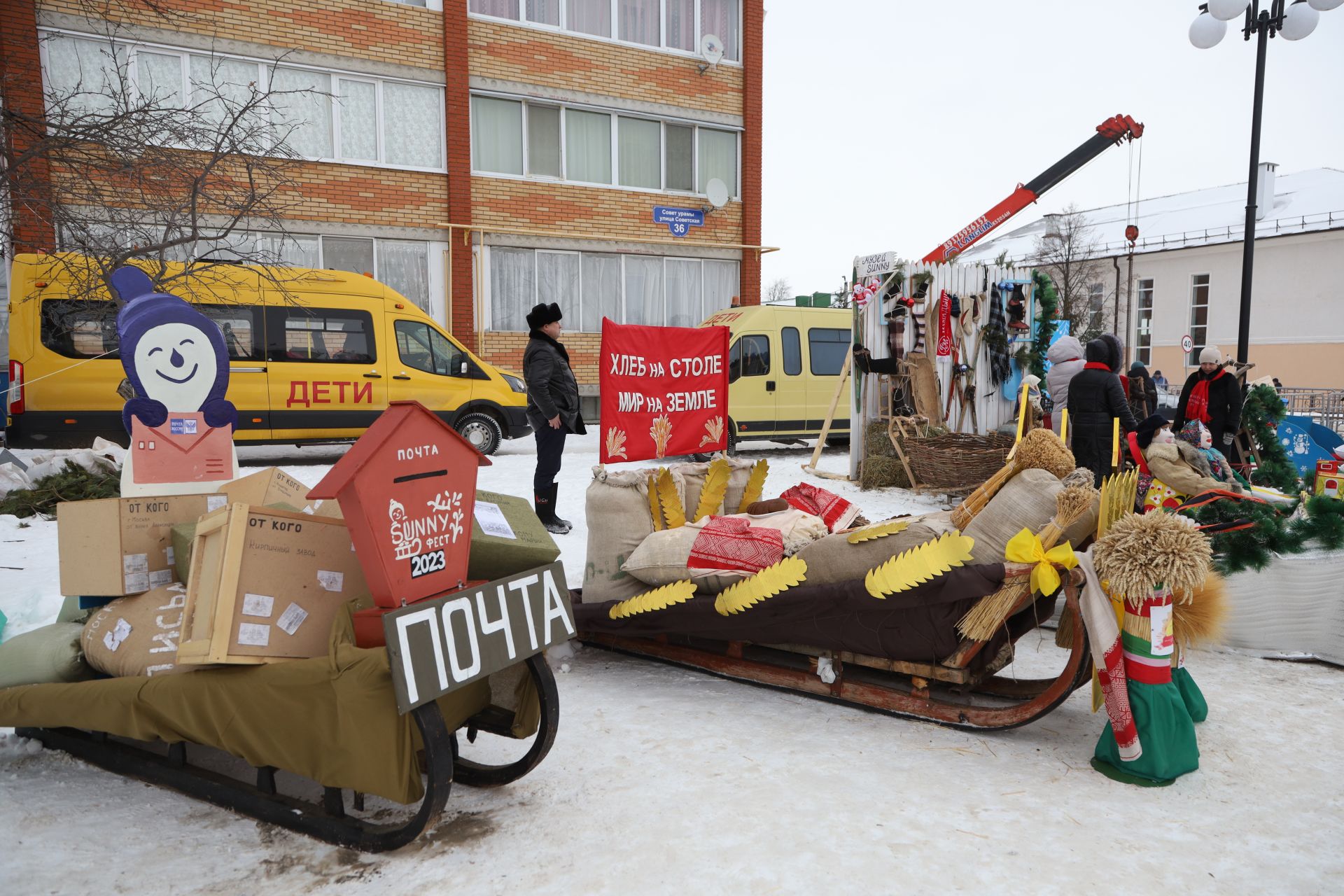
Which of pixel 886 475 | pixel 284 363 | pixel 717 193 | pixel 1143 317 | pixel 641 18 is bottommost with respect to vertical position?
pixel 886 475

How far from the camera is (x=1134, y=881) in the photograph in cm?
246

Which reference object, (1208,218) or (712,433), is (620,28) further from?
(1208,218)

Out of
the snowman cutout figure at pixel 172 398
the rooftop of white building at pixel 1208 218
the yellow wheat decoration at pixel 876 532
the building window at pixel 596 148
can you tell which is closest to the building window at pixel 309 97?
the building window at pixel 596 148

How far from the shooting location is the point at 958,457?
8.56m

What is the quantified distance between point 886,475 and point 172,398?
736 centimetres

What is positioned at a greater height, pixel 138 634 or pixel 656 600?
pixel 138 634

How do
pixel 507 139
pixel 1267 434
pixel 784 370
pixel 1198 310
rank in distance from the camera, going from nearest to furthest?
pixel 1267 434 < pixel 784 370 < pixel 507 139 < pixel 1198 310

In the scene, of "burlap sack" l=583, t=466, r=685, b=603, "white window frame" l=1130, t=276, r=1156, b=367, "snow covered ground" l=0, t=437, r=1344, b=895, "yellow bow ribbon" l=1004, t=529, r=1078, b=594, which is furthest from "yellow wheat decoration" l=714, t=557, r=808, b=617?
"white window frame" l=1130, t=276, r=1156, b=367

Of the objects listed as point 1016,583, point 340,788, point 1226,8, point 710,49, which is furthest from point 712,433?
point 710,49

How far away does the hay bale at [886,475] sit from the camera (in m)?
9.39

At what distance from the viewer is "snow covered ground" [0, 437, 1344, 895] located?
2477 mm

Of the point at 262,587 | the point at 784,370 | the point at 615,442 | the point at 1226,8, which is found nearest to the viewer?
the point at 262,587

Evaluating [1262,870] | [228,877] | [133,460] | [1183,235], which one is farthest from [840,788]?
[1183,235]

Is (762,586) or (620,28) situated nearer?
(762,586)
